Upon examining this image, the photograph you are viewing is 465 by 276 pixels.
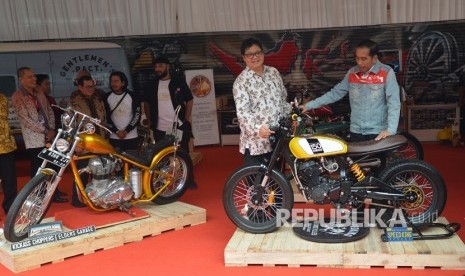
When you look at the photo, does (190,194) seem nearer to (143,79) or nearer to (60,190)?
(60,190)

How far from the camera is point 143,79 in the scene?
33.2 feet

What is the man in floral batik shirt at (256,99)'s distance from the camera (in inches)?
152

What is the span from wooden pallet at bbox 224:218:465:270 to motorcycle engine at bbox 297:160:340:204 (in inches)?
13.6

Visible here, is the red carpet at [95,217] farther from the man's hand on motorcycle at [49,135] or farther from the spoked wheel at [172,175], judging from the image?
the man's hand on motorcycle at [49,135]

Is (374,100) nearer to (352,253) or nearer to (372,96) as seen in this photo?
(372,96)

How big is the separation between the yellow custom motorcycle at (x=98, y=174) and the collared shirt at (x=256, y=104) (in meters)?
1.17

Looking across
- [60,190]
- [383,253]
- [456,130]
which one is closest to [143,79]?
[60,190]

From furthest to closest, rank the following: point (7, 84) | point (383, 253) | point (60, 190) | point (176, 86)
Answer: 1. point (7, 84)
2. point (60, 190)
3. point (176, 86)
4. point (383, 253)

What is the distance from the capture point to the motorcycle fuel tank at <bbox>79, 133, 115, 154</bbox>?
424 centimetres

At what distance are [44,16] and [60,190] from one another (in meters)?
3.55

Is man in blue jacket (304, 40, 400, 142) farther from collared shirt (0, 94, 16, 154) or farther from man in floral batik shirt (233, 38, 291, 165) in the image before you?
collared shirt (0, 94, 16, 154)

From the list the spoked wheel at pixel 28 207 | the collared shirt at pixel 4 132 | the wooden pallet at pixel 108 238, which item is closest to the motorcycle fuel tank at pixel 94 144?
the spoked wheel at pixel 28 207

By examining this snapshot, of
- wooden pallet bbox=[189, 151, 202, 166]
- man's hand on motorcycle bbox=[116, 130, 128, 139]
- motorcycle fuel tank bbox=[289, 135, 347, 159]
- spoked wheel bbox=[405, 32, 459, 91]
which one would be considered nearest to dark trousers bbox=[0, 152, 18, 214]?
man's hand on motorcycle bbox=[116, 130, 128, 139]

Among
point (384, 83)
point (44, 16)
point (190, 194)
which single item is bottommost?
point (190, 194)
